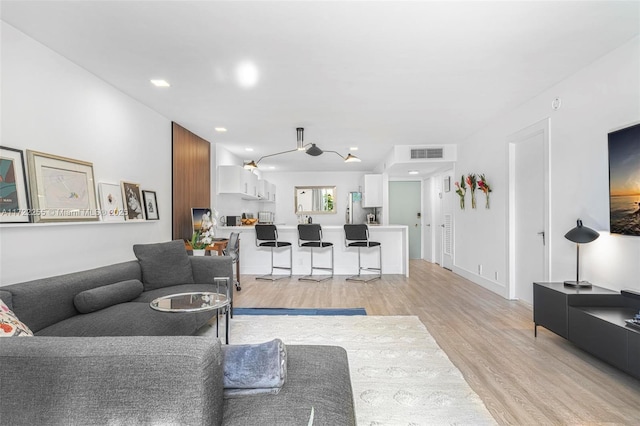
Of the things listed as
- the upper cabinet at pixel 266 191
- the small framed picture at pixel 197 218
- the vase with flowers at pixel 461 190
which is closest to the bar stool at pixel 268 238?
the small framed picture at pixel 197 218

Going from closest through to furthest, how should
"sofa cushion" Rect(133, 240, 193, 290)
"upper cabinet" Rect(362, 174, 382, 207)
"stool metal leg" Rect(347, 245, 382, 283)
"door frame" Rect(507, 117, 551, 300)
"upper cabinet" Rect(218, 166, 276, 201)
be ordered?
"sofa cushion" Rect(133, 240, 193, 290)
"door frame" Rect(507, 117, 551, 300)
"stool metal leg" Rect(347, 245, 382, 283)
"upper cabinet" Rect(218, 166, 276, 201)
"upper cabinet" Rect(362, 174, 382, 207)

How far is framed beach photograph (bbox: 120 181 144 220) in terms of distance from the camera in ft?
12.0

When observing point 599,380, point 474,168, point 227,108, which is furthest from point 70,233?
point 474,168

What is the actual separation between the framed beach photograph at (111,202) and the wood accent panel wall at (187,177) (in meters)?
1.18

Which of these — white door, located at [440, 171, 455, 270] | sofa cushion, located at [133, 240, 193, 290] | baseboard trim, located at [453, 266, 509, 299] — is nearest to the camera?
sofa cushion, located at [133, 240, 193, 290]

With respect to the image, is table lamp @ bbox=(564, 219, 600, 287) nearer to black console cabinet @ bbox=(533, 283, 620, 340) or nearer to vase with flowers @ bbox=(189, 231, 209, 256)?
black console cabinet @ bbox=(533, 283, 620, 340)

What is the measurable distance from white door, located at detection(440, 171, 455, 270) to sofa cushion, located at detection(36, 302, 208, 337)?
559 cm

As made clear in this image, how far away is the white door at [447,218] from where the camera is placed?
670cm

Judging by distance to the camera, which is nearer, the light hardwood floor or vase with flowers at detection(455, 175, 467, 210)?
the light hardwood floor

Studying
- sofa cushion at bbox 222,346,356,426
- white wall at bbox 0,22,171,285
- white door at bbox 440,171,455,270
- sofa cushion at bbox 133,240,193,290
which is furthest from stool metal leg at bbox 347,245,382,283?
sofa cushion at bbox 222,346,356,426

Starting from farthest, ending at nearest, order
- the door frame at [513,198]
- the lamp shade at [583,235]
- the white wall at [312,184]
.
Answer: the white wall at [312,184] → the door frame at [513,198] → the lamp shade at [583,235]

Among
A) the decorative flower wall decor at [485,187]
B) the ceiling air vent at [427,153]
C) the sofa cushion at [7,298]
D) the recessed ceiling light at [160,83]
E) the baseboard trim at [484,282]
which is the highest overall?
the recessed ceiling light at [160,83]

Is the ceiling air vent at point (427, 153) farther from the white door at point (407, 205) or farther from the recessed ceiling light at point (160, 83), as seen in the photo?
the recessed ceiling light at point (160, 83)

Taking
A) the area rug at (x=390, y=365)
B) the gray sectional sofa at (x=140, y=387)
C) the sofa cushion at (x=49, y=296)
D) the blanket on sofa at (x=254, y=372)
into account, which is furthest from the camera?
the sofa cushion at (x=49, y=296)
